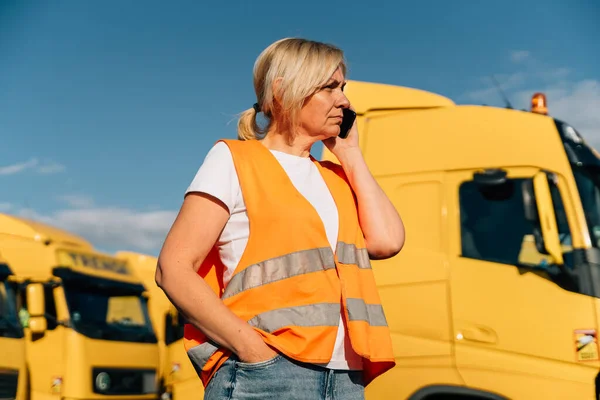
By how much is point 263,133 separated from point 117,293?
9858 mm

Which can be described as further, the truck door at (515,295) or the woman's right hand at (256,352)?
the truck door at (515,295)

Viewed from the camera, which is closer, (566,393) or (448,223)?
(566,393)

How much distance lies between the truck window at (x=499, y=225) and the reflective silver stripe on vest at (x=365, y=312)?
3.16 meters

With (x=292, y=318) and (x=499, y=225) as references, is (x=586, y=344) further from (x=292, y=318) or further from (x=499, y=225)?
(x=292, y=318)

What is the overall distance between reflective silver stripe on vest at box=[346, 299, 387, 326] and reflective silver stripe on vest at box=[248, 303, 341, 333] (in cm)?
7

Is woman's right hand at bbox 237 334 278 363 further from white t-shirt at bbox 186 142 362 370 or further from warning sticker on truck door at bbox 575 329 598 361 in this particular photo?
warning sticker on truck door at bbox 575 329 598 361

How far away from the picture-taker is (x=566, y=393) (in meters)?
4.83

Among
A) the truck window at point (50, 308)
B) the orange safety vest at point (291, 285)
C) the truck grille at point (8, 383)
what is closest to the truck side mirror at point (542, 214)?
the orange safety vest at point (291, 285)

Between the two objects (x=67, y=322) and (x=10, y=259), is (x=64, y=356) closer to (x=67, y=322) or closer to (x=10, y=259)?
(x=67, y=322)

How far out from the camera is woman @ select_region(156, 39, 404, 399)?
1.97 m

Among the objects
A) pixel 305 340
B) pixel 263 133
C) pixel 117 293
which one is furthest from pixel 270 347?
pixel 117 293

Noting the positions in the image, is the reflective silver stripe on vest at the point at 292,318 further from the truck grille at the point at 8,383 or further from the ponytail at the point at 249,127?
the truck grille at the point at 8,383

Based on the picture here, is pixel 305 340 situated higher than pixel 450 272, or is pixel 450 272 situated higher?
pixel 450 272

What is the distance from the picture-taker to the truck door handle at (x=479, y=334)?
5020 millimetres
